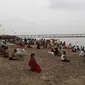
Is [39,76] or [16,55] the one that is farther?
[16,55]

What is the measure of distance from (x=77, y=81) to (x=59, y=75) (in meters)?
1.36

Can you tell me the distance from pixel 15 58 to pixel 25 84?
21.6 ft

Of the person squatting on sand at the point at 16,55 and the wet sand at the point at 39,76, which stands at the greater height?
the person squatting on sand at the point at 16,55

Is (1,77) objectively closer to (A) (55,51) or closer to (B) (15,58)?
(B) (15,58)

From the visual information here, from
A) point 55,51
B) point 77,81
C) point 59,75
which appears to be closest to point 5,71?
point 59,75

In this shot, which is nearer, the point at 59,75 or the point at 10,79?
the point at 10,79

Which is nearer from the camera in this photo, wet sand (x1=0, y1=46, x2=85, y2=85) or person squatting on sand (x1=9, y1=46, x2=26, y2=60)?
wet sand (x1=0, y1=46, x2=85, y2=85)

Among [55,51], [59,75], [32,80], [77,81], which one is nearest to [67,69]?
[59,75]

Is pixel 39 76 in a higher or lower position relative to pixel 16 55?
lower

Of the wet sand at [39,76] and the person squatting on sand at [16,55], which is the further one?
the person squatting on sand at [16,55]

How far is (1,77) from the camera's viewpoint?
36.6 feet

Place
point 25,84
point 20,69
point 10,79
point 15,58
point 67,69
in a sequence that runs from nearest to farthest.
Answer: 1. point 25,84
2. point 10,79
3. point 20,69
4. point 67,69
5. point 15,58

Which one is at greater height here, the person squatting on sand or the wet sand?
the person squatting on sand

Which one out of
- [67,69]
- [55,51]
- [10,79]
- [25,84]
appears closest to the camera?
[25,84]
